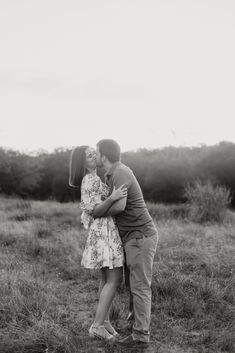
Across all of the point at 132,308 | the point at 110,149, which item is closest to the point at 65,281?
the point at 132,308

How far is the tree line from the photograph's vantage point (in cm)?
2398

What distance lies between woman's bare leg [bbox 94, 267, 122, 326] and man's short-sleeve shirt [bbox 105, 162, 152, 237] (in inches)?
13.8

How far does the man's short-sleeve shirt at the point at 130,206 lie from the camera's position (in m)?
3.81

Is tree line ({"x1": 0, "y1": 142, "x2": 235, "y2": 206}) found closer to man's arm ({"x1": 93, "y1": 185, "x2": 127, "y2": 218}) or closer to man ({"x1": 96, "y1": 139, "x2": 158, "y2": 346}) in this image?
man ({"x1": 96, "y1": 139, "x2": 158, "y2": 346})

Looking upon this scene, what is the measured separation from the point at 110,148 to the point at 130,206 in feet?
1.80

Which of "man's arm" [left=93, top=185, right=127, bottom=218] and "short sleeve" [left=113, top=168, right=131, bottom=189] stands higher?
"short sleeve" [left=113, top=168, right=131, bottom=189]

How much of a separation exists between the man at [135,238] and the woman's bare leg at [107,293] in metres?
0.15

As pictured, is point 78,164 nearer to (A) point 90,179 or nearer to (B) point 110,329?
(A) point 90,179

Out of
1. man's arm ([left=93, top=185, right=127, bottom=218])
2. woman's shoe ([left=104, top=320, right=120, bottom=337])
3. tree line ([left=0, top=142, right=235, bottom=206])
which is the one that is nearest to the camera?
man's arm ([left=93, top=185, right=127, bottom=218])

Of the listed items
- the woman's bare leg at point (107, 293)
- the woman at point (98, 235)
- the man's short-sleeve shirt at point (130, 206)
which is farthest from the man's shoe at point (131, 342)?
the man's short-sleeve shirt at point (130, 206)

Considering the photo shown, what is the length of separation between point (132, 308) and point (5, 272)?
7.01 ft

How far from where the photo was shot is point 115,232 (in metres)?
3.93

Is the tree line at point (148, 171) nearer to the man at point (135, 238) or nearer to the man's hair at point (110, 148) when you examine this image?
the man at point (135, 238)

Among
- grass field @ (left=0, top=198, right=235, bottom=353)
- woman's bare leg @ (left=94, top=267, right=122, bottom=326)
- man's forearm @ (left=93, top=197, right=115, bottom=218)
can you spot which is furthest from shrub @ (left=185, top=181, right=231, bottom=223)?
man's forearm @ (left=93, top=197, right=115, bottom=218)
